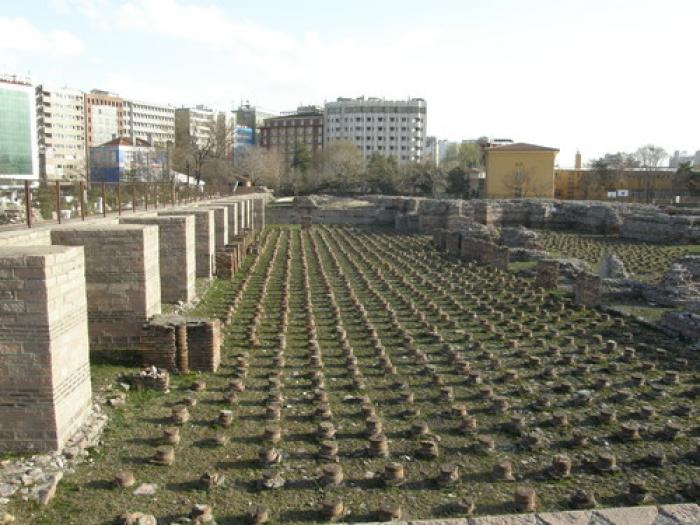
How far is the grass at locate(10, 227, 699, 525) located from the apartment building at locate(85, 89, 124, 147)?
76.4 m

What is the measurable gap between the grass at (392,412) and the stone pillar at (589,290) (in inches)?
15.2

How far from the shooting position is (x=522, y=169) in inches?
1686

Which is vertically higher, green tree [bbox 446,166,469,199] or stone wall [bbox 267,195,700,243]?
green tree [bbox 446,166,469,199]

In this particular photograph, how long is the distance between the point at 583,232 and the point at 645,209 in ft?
11.5

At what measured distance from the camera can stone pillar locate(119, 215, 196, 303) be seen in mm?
10008

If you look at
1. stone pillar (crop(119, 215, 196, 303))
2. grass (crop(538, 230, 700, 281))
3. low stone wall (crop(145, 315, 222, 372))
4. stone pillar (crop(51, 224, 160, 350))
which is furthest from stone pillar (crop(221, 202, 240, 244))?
low stone wall (crop(145, 315, 222, 372))

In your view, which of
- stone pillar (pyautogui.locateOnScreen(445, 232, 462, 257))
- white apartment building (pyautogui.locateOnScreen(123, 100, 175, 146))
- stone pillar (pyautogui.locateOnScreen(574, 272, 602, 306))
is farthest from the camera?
white apartment building (pyautogui.locateOnScreen(123, 100, 175, 146))

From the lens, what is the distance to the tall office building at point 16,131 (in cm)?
4650

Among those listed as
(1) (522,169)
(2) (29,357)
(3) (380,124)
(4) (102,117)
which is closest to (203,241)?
(2) (29,357)

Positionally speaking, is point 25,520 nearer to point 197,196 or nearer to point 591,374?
point 591,374

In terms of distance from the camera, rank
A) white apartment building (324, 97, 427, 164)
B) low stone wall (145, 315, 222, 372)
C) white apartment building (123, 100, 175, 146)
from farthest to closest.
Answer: white apartment building (123, 100, 175, 146)
white apartment building (324, 97, 427, 164)
low stone wall (145, 315, 222, 372)

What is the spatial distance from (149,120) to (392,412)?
9443 cm

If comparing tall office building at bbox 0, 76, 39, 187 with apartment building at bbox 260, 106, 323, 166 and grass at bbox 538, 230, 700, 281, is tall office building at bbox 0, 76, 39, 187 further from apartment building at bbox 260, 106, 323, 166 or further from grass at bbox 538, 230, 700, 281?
apartment building at bbox 260, 106, 323, 166

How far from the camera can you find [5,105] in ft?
154
